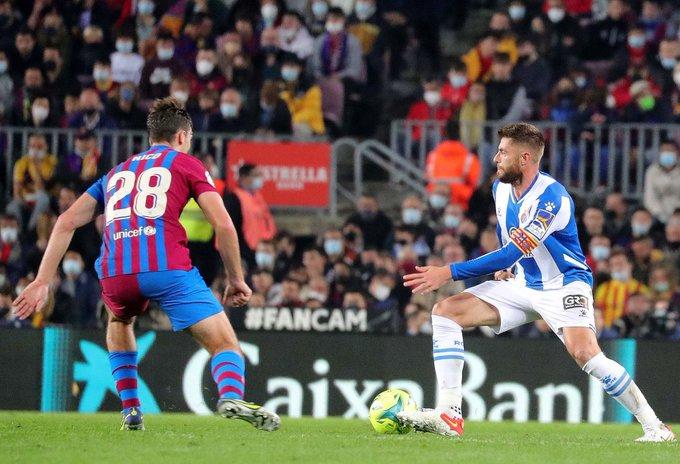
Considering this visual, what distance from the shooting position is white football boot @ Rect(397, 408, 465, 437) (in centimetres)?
937

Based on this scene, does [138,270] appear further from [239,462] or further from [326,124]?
[326,124]

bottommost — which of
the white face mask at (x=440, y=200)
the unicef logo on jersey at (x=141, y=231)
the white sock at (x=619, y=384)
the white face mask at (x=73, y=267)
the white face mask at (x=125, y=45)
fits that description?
the white sock at (x=619, y=384)

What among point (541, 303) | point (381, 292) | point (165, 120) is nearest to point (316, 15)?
point (381, 292)

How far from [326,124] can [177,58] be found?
2070 millimetres

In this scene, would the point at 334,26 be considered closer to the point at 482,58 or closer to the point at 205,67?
the point at 205,67

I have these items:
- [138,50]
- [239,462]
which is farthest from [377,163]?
[239,462]

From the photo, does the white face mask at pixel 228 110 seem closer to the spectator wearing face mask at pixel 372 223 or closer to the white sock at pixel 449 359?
the spectator wearing face mask at pixel 372 223

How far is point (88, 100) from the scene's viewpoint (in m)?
18.1

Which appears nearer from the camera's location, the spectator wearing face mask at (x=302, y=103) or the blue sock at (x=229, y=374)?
the blue sock at (x=229, y=374)

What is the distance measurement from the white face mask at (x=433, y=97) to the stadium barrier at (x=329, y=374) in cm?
522

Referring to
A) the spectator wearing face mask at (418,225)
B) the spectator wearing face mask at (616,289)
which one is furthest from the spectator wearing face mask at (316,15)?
the spectator wearing face mask at (616,289)

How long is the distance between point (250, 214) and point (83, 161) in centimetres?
237

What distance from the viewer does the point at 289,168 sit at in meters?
17.3

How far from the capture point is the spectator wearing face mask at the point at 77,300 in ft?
51.7
